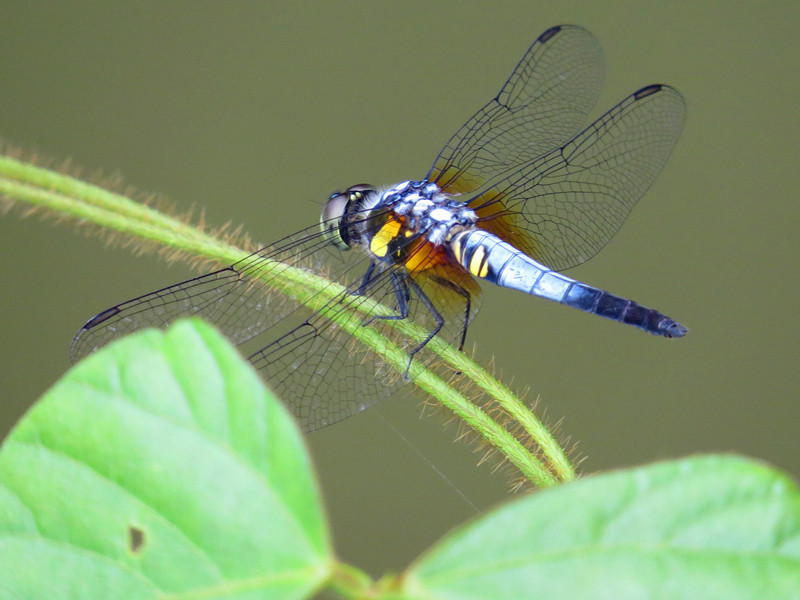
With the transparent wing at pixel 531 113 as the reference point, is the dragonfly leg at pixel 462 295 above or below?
below

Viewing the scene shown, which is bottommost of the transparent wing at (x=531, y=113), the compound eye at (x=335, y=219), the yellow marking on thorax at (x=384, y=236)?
the yellow marking on thorax at (x=384, y=236)

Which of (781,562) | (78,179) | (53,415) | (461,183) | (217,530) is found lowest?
(781,562)

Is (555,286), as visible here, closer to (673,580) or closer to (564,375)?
(673,580)

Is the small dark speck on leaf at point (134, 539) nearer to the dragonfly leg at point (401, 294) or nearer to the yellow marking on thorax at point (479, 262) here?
the dragonfly leg at point (401, 294)

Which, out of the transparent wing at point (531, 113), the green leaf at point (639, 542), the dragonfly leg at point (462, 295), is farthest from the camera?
the transparent wing at point (531, 113)

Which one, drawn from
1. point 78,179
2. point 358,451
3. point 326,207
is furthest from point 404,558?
point 78,179

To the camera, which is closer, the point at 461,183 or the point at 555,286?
the point at 555,286

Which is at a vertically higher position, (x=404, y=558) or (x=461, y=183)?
(x=461, y=183)

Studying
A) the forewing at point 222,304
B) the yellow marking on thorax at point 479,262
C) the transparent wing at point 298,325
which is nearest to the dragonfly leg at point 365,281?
the transparent wing at point 298,325
